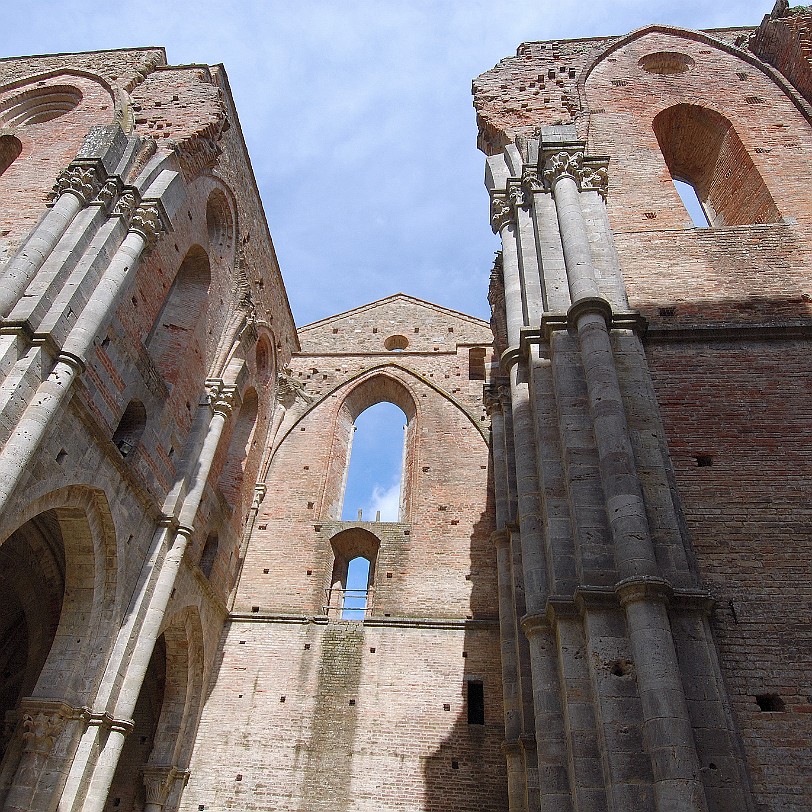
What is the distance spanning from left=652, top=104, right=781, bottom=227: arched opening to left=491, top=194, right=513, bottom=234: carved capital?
340 cm

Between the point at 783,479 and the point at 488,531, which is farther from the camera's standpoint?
the point at 488,531

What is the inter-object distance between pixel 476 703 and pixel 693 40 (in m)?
12.0

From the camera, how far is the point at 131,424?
31.7 ft

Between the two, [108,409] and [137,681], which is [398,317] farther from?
[137,681]

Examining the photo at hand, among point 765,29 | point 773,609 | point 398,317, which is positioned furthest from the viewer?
point 398,317

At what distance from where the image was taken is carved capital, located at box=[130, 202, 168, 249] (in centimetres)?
904

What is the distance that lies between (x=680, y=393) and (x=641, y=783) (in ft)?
12.0

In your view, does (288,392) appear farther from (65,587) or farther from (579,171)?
(579,171)

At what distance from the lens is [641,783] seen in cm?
385

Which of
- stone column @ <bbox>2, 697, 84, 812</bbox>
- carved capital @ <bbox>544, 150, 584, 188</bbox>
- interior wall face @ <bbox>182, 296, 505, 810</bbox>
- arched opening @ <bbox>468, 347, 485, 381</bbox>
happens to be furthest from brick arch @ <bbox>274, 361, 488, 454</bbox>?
stone column @ <bbox>2, 697, 84, 812</bbox>

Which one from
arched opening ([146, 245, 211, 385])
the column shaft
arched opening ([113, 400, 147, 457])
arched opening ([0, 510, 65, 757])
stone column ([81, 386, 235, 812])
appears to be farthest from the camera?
arched opening ([146, 245, 211, 385])

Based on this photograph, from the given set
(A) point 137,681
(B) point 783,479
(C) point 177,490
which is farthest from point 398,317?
(B) point 783,479

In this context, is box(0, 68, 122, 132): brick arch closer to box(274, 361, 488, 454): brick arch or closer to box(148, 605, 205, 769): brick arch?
box(274, 361, 488, 454): brick arch

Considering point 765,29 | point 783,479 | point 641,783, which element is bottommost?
point 641,783
